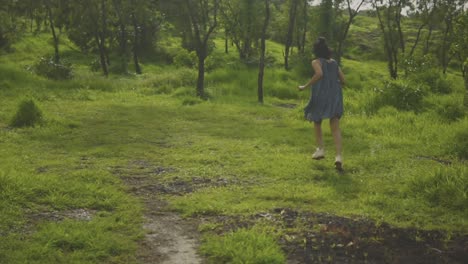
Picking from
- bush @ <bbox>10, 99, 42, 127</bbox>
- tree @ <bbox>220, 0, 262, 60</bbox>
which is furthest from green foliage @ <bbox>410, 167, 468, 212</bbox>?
tree @ <bbox>220, 0, 262, 60</bbox>

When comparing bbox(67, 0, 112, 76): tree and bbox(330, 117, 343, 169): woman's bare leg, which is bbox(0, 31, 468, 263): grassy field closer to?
bbox(330, 117, 343, 169): woman's bare leg

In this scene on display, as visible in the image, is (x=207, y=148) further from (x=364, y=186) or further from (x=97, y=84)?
(x=97, y=84)

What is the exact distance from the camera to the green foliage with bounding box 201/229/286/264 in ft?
16.2

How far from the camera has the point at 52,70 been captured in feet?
72.5

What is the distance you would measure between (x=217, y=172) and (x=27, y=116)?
6417 mm

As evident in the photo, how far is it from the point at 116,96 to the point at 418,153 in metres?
12.9

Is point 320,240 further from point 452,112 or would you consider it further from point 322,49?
point 452,112

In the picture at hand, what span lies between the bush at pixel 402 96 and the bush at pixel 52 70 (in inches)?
556

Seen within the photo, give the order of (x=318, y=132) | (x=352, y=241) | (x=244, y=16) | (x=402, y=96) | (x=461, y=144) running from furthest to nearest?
1. (x=244, y=16)
2. (x=402, y=96)
3. (x=461, y=144)
4. (x=318, y=132)
5. (x=352, y=241)

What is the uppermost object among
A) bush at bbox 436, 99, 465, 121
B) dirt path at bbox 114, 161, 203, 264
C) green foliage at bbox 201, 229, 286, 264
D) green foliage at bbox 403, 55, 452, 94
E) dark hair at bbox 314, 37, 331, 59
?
dark hair at bbox 314, 37, 331, 59

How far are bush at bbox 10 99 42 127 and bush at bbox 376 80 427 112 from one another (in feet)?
33.6

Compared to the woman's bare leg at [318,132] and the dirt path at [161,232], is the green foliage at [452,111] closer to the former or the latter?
the woman's bare leg at [318,132]

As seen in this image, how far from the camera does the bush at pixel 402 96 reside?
15.2 m

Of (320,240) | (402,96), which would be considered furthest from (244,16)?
(320,240)
